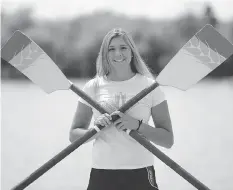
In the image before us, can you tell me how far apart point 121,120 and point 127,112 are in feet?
0.24

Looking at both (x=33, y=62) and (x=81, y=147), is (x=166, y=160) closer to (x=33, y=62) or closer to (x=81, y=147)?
(x=33, y=62)

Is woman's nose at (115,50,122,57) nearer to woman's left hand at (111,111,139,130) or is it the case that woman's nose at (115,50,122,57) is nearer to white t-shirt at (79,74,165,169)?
white t-shirt at (79,74,165,169)

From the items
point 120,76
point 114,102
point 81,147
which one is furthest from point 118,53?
point 81,147

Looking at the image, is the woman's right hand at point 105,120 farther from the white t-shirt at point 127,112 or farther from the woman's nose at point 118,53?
the woman's nose at point 118,53

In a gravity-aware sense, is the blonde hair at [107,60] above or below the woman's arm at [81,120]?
above

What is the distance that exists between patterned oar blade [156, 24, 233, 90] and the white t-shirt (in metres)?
0.10

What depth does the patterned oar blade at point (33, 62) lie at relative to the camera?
205 cm

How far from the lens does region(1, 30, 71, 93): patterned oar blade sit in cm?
205

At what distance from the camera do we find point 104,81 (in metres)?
1.91

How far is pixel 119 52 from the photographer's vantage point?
186cm

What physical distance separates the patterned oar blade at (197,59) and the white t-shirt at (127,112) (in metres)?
0.10

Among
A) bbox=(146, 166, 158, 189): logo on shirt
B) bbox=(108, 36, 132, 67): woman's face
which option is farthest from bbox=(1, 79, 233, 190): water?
bbox=(108, 36, 132, 67): woman's face

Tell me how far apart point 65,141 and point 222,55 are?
354 centimetres

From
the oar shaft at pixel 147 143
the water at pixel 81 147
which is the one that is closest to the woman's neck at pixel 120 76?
the oar shaft at pixel 147 143
